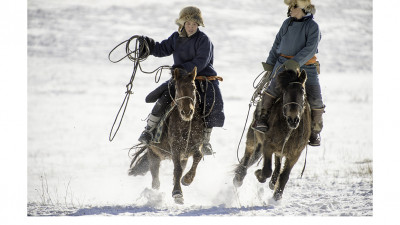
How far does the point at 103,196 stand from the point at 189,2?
12921mm

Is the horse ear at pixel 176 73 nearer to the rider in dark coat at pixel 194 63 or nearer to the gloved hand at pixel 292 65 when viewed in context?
the rider in dark coat at pixel 194 63

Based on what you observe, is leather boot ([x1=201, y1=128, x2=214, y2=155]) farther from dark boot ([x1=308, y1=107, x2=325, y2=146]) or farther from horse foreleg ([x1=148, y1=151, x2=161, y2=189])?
dark boot ([x1=308, y1=107, x2=325, y2=146])

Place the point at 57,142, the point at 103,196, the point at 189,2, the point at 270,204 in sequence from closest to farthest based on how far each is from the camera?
the point at 270,204
the point at 103,196
the point at 57,142
the point at 189,2

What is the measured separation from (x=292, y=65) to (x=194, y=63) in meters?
1.35

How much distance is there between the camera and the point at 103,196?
9758 millimetres

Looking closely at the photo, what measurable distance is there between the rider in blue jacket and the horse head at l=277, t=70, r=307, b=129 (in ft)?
0.76

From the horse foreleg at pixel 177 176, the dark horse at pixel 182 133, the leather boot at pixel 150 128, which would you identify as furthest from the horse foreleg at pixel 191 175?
the leather boot at pixel 150 128

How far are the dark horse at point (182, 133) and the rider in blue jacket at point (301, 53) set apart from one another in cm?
87

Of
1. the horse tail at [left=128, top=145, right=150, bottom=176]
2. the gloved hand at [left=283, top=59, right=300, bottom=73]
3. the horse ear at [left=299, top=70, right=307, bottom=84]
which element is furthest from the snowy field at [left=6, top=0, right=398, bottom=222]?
the gloved hand at [left=283, top=59, right=300, bottom=73]

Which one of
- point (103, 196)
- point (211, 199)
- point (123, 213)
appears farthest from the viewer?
point (103, 196)

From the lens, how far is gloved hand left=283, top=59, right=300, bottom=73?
772cm

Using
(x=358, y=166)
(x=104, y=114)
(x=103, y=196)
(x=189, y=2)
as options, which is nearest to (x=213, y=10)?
(x=189, y=2)

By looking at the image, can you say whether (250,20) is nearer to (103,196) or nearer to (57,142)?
(57,142)

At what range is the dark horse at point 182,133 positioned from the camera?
7.65 metres
